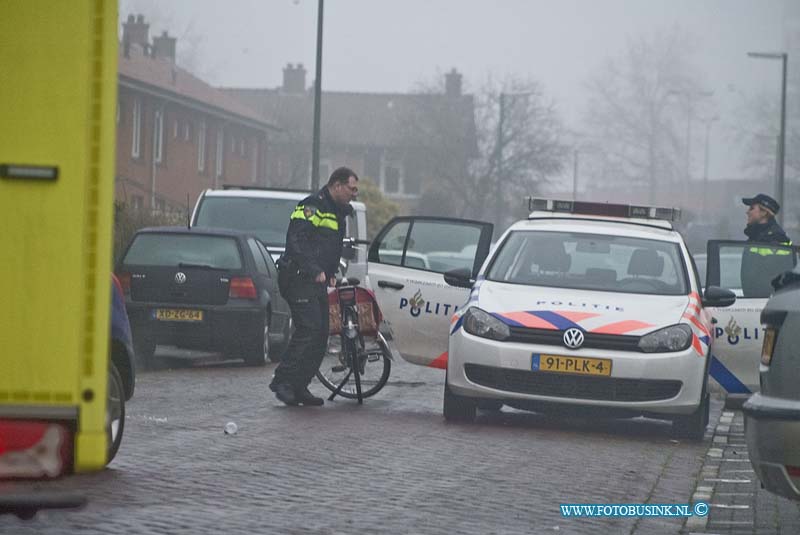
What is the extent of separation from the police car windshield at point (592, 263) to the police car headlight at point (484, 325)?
867 millimetres

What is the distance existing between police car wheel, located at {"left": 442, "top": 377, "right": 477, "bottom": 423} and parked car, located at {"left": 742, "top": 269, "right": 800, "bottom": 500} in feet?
17.9

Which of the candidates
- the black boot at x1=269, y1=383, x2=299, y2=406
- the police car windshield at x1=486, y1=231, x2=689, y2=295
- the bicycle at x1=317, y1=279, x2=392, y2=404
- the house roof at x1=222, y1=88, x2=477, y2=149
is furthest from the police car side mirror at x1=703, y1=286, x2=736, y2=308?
the house roof at x1=222, y1=88, x2=477, y2=149

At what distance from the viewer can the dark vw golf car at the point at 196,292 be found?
17672mm

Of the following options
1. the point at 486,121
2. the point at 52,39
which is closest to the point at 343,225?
the point at 52,39

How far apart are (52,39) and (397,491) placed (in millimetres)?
4234

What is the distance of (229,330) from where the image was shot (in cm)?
1778

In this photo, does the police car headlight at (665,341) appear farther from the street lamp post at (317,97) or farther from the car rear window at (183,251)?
the street lamp post at (317,97)

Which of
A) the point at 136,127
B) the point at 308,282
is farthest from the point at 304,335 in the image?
the point at 136,127

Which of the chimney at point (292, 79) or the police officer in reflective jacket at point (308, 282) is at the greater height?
the chimney at point (292, 79)

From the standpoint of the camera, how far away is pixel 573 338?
11.8m

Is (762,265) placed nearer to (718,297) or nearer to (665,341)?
(718,297)

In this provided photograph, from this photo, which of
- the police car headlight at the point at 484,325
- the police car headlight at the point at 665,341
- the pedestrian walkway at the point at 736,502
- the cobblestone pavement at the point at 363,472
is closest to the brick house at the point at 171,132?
the cobblestone pavement at the point at 363,472

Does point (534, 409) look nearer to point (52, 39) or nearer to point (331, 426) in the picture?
point (331, 426)

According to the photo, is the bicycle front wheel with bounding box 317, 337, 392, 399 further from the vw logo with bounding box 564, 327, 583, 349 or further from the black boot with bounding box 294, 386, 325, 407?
the vw logo with bounding box 564, 327, 583, 349
